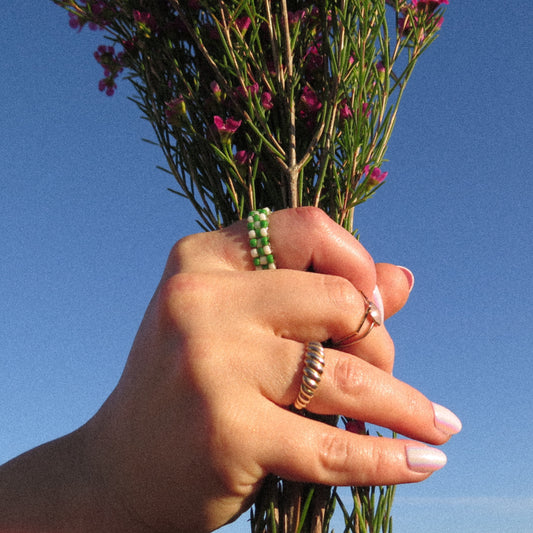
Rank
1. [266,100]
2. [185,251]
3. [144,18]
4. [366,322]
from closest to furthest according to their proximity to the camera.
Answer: [366,322]
[185,251]
[266,100]
[144,18]

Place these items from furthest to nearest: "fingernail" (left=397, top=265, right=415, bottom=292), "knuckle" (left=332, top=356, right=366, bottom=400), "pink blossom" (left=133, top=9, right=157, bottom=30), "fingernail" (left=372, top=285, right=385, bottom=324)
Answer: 1. "pink blossom" (left=133, top=9, right=157, bottom=30)
2. "fingernail" (left=397, top=265, right=415, bottom=292)
3. "fingernail" (left=372, top=285, right=385, bottom=324)
4. "knuckle" (left=332, top=356, right=366, bottom=400)

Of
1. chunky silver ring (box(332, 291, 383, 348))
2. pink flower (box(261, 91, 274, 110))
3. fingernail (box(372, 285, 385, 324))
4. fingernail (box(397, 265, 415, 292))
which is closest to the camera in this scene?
chunky silver ring (box(332, 291, 383, 348))

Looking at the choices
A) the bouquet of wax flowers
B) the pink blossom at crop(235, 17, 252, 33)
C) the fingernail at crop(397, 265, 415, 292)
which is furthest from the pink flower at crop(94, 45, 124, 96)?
the fingernail at crop(397, 265, 415, 292)

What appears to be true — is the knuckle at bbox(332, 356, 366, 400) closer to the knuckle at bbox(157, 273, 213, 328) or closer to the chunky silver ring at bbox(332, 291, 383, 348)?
the chunky silver ring at bbox(332, 291, 383, 348)

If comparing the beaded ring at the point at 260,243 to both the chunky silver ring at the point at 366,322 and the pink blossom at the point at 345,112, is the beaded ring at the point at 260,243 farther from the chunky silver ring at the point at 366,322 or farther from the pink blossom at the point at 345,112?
the pink blossom at the point at 345,112

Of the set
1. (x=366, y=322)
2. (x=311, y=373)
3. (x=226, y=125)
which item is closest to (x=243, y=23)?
(x=226, y=125)

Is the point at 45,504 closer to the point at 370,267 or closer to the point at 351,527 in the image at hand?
the point at 351,527

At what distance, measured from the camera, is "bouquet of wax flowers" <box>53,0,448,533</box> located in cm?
253

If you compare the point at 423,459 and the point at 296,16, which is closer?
the point at 423,459

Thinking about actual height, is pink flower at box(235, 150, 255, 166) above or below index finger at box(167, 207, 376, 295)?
above

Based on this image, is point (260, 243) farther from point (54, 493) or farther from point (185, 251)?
point (54, 493)

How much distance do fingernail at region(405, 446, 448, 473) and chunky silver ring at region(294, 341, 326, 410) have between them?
0.43 meters

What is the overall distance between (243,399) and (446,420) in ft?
2.70

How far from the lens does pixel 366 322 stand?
200 cm
